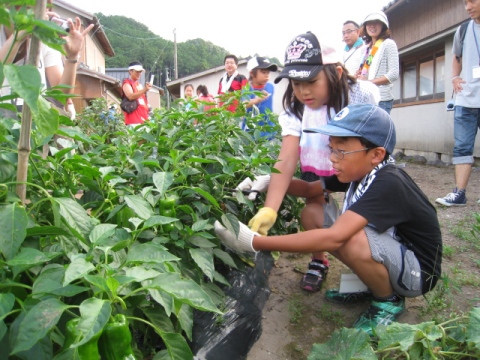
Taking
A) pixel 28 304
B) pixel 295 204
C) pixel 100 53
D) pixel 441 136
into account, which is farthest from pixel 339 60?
→ pixel 100 53

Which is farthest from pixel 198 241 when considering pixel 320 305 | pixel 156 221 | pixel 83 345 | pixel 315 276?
pixel 315 276

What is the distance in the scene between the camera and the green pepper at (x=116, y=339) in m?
0.86

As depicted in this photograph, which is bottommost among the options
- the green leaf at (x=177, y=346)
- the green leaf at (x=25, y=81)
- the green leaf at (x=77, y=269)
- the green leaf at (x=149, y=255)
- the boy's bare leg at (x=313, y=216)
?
the boy's bare leg at (x=313, y=216)

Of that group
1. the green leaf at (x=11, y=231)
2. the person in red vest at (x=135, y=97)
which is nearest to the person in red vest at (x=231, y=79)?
the person in red vest at (x=135, y=97)

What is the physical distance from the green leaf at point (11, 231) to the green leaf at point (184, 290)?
11.1 inches

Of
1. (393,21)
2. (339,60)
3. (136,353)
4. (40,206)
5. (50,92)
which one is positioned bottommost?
(136,353)

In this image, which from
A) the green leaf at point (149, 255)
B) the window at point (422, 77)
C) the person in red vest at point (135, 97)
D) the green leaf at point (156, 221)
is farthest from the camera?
the window at point (422, 77)

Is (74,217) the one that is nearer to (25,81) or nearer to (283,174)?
(25,81)

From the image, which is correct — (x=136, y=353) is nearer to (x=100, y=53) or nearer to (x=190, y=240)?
(x=190, y=240)

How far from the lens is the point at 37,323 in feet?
2.65

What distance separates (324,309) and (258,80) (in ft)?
9.66

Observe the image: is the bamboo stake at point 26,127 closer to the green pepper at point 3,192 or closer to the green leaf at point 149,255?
the green pepper at point 3,192

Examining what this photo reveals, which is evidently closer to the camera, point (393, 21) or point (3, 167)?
point (3, 167)

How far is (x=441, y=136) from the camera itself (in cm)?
818
